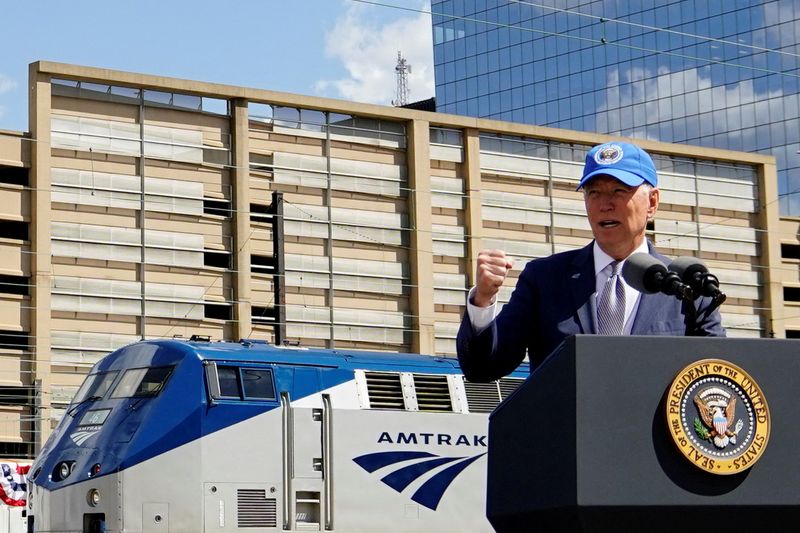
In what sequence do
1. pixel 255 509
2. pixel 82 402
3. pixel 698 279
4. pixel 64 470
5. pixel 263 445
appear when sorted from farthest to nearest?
pixel 82 402 → pixel 64 470 → pixel 263 445 → pixel 255 509 → pixel 698 279

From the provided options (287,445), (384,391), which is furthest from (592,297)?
(384,391)

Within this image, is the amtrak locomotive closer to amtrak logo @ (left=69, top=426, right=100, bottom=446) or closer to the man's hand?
amtrak logo @ (left=69, top=426, right=100, bottom=446)

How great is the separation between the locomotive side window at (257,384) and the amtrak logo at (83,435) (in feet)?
6.39

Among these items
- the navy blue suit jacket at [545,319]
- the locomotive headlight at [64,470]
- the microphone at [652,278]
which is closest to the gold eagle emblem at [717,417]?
the microphone at [652,278]

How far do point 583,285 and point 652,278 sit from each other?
67 centimetres

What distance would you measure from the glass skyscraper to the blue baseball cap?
3658 inches

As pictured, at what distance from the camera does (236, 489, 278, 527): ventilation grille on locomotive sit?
18.6 metres

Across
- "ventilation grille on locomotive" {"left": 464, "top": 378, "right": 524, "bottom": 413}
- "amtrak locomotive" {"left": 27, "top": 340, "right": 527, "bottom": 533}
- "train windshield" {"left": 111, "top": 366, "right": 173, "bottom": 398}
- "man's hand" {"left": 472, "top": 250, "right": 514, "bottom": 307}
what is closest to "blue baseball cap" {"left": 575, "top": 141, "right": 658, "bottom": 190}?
"man's hand" {"left": 472, "top": 250, "right": 514, "bottom": 307}

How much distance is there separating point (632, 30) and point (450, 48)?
1628 cm

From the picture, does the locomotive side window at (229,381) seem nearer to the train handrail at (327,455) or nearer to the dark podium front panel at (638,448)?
the train handrail at (327,455)

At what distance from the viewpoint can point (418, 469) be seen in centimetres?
1997

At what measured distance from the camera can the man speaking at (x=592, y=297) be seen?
4797mm

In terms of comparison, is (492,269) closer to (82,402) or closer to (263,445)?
(263,445)

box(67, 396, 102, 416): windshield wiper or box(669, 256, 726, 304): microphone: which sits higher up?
box(669, 256, 726, 304): microphone
